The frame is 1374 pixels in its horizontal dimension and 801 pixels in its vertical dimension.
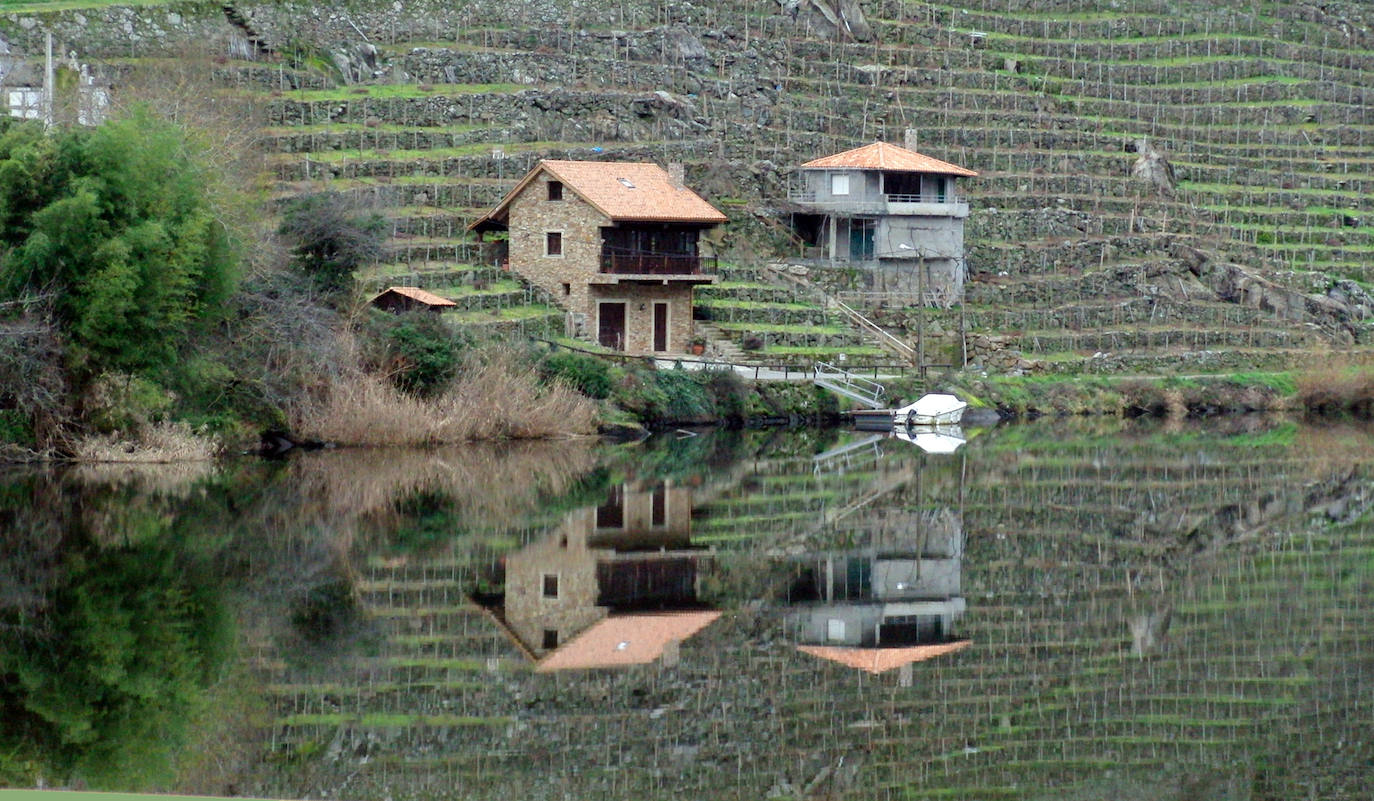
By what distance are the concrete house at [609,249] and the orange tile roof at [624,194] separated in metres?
0.04

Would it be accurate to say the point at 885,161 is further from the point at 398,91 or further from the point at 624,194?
the point at 398,91

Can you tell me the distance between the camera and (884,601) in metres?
22.1

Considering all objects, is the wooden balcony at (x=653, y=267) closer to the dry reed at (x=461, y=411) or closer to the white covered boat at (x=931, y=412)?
the white covered boat at (x=931, y=412)

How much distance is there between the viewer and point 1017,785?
1443 cm

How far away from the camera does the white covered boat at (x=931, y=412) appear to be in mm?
52250

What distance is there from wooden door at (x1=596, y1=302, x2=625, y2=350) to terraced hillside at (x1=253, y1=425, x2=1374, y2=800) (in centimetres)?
2697

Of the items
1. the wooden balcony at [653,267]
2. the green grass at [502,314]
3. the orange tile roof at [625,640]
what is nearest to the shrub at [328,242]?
the green grass at [502,314]

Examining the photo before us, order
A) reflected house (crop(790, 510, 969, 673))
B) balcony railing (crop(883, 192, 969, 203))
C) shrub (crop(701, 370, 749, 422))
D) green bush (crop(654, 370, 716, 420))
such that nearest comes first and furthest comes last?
1. reflected house (crop(790, 510, 969, 673))
2. green bush (crop(654, 370, 716, 420))
3. shrub (crop(701, 370, 749, 422))
4. balcony railing (crop(883, 192, 969, 203))

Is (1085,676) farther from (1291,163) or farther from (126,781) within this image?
(1291,163)

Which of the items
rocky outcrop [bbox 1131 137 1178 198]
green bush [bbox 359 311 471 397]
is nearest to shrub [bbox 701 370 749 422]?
green bush [bbox 359 311 471 397]

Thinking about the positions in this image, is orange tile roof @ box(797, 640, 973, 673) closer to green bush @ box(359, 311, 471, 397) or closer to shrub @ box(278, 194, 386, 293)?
green bush @ box(359, 311, 471, 397)

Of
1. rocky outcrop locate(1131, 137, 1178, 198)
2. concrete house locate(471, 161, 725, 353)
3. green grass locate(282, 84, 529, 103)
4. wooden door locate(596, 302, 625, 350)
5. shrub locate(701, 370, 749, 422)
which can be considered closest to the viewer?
shrub locate(701, 370, 749, 422)

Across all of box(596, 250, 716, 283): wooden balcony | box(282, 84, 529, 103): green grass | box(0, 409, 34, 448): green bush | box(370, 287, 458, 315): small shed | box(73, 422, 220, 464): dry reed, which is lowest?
box(73, 422, 220, 464): dry reed

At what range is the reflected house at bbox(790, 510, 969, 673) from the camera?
19125 millimetres
